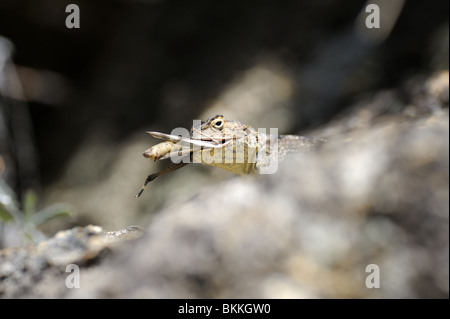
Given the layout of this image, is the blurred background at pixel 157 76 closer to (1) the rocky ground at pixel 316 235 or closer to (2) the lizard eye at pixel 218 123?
(2) the lizard eye at pixel 218 123

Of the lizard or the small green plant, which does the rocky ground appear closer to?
the lizard

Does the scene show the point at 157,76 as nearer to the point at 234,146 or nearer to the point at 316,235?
the point at 234,146

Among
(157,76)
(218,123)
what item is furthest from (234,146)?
(157,76)

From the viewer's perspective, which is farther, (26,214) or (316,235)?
(26,214)

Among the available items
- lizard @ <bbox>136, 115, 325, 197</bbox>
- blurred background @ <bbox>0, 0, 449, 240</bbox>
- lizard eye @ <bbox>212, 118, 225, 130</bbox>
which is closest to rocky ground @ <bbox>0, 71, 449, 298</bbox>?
→ lizard @ <bbox>136, 115, 325, 197</bbox>

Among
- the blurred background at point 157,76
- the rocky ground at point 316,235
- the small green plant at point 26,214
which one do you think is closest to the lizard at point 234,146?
the rocky ground at point 316,235
